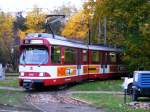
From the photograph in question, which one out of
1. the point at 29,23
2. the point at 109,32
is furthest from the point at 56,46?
the point at 29,23

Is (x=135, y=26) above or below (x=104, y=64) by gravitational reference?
above

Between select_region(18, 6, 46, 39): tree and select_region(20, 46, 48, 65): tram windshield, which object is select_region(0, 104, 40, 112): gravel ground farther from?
select_region(18, 6, 46, 39): tree

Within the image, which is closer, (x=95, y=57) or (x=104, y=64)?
(x=95, y=57)

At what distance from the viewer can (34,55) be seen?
1159 inches

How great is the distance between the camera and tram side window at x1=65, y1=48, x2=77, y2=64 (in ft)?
105

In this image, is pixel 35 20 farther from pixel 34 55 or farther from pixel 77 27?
pixel 34 55

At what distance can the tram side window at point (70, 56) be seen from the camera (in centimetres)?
3185

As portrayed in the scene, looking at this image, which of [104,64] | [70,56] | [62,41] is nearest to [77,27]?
[104,64]

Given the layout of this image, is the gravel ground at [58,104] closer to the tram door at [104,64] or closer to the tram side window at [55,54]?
the tram side window at [55,54]

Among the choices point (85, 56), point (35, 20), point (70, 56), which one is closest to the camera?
point (70, 56)

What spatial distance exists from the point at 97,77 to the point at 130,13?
5.56 meters

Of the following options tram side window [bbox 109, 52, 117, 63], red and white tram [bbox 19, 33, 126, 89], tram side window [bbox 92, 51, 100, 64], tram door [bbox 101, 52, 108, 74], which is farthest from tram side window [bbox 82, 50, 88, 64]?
tram side window [bbox 109, 52, 117, 63]

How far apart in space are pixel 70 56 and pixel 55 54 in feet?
9.71

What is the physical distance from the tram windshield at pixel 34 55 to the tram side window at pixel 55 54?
433 millimetres
